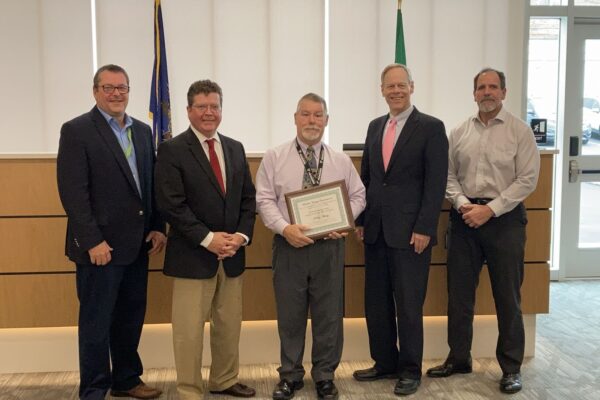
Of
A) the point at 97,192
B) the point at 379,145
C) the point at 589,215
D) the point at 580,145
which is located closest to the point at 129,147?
the point at 97,192

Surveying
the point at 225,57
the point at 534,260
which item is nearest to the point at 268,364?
the point at 534,260

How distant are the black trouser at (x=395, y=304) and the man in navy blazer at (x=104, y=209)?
123 cm

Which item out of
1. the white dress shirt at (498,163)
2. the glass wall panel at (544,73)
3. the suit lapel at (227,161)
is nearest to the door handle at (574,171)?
the glass wall panel at (544,73)

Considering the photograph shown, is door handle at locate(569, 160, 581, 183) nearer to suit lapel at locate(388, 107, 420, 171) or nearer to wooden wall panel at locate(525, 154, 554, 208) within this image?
wooden wall panel at locate(525, 154, 554, 208)

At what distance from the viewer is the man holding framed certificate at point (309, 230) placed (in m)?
3.10

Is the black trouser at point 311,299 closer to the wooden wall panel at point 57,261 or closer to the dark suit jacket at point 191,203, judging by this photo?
the dark suit jacket at point 191,203

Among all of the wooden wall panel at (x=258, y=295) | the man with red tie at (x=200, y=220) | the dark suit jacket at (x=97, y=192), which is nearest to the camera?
the dark suit jacket at (x=97, y=192)

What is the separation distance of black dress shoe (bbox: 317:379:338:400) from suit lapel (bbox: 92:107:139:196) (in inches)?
57.4

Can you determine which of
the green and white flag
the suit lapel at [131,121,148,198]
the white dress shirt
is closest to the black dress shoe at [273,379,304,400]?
the suit lapel at [131,121,148,198]

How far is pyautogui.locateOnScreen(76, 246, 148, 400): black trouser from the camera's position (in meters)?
2.98

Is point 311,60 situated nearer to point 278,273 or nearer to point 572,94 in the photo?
point 572,94

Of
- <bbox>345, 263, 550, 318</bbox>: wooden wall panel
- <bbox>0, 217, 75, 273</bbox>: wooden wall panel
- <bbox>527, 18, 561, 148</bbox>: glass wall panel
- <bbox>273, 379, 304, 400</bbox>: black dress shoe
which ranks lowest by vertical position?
<bbox>273, 379, 304, 400</bbox>: black dress shoe

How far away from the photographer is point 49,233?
11.6 ft

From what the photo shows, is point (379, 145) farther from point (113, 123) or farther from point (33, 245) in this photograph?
point (33, 245)
